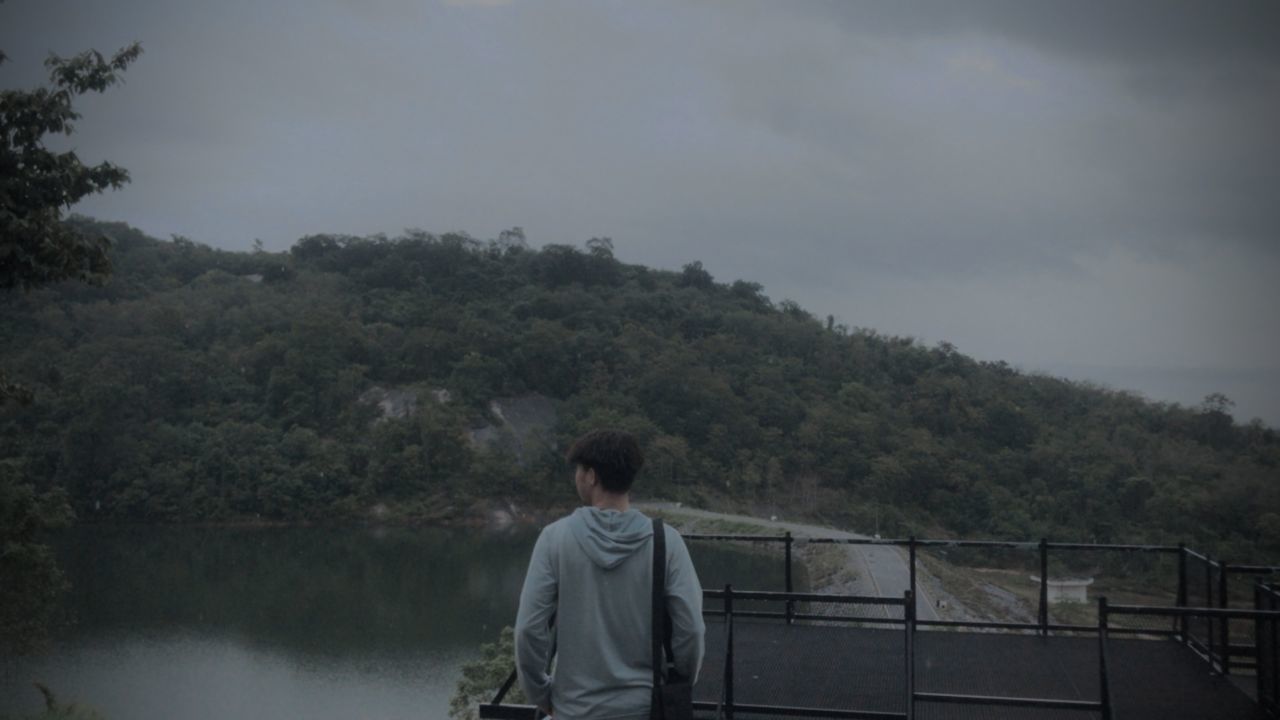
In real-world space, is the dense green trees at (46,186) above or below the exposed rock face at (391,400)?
above

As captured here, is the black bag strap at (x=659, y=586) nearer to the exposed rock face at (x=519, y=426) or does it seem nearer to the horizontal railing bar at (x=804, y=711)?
the horizontal railing bar at (x=804, y=711)

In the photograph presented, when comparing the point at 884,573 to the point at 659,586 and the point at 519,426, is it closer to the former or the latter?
the point at 659,586

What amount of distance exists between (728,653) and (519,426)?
3993 centimetres

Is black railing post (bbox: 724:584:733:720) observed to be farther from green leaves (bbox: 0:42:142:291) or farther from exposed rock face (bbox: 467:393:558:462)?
exposed rock face (bbox: 467:393:558:462)

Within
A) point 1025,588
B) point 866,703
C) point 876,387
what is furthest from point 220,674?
point 876,387

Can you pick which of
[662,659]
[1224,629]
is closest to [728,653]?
[662,659]

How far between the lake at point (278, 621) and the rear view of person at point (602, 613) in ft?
33.1

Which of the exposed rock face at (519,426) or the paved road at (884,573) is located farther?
the exposed rock face at (519,426)

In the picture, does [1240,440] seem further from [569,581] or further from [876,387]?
[569,581]

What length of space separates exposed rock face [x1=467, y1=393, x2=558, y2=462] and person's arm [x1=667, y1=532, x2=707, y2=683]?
3738 cm

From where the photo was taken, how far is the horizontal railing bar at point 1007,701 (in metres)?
3.57

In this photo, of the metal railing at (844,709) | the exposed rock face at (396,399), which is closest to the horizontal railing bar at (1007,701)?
the metal railing at (844,709)

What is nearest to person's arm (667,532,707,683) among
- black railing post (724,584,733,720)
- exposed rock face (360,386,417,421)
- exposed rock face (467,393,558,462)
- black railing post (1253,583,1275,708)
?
black railing post (724,584,733,720)

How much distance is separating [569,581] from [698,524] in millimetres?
27600
